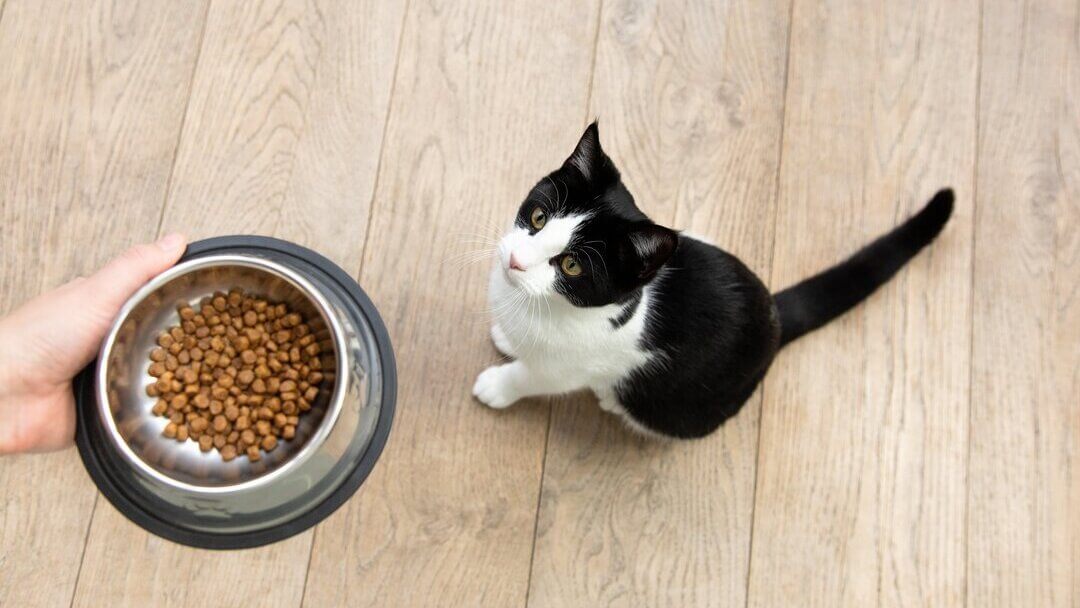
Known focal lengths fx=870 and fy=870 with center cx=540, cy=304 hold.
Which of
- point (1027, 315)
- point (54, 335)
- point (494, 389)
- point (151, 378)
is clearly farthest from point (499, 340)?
point (1027, 315)

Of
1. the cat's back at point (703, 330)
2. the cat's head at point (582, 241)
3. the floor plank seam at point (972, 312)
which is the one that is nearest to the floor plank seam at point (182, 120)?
the cat's head at point (582, 241)

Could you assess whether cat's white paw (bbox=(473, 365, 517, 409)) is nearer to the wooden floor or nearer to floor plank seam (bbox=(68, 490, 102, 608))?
the wooden floor

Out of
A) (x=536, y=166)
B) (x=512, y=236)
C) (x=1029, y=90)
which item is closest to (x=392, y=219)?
(x=536, y=166)

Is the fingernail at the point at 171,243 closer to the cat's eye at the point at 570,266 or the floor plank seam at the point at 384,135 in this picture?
the floor plank seam at the point at 384,135

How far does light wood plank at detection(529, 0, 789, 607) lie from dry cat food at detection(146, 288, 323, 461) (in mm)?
402

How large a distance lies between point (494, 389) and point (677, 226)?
1.29 ft

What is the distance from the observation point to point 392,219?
1358 mm

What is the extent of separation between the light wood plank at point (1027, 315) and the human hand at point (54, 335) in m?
1.23

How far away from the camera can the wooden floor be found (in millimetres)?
1282

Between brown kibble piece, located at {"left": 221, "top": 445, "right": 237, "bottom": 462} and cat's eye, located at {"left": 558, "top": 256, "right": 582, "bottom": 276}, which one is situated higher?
cat's eye, located at {"left": 558, "top": 256, "right": 582, "bottom": 276}

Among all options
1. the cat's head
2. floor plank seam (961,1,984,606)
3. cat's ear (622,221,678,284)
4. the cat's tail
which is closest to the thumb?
the cat's head

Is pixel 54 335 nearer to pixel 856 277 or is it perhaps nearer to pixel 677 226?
pixel 677 226

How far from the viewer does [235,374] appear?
3.76ft

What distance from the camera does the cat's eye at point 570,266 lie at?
0.97m
